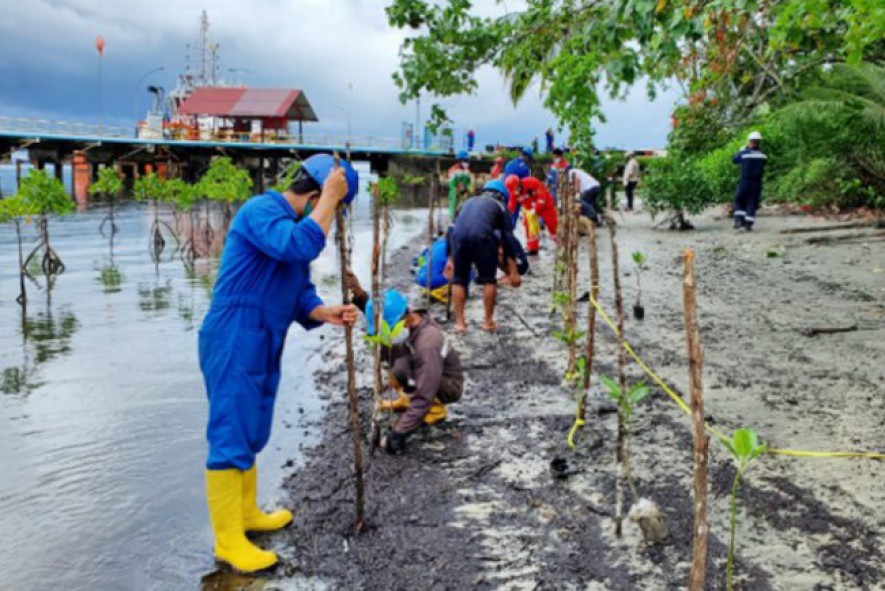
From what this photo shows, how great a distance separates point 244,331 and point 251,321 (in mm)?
59

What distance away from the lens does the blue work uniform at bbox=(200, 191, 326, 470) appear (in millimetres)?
3551

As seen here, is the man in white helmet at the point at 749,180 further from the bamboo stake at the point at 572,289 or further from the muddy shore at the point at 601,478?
the bamboo stake at the point at 572,289

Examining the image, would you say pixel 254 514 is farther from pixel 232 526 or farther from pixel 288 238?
pixel 288 238

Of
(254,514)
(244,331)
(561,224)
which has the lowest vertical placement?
(254,514)

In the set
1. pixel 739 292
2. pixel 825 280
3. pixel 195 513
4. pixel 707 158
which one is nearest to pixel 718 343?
pixel 739 292

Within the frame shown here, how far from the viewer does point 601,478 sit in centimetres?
448

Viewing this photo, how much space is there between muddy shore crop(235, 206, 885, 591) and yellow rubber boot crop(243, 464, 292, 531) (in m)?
0.09

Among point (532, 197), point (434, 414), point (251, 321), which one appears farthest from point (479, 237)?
point (251, 321)

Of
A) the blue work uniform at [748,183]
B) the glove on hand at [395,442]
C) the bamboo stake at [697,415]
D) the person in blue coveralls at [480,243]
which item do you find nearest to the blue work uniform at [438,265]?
the person in blue coveralls at [480,243]

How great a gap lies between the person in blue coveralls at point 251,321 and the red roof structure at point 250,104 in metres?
49.5

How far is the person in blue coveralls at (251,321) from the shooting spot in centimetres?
350

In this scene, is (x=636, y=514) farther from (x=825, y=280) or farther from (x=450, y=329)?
(x=825, y=280)

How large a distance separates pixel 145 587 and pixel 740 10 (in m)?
4.93

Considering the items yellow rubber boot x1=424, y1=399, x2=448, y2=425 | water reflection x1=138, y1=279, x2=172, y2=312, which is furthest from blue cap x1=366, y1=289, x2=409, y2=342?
water reflection x1=138, y1=279, x2=172, y2=312
